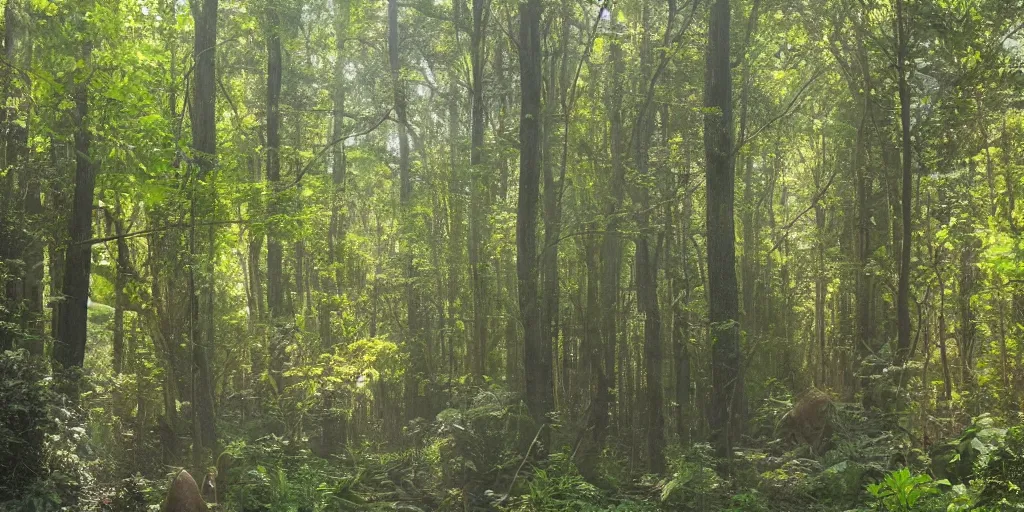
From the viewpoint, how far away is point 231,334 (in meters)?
17.6

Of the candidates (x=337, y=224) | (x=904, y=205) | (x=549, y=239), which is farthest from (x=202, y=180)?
(x=337, y=224)

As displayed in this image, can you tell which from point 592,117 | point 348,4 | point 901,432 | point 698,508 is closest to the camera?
point 698,508

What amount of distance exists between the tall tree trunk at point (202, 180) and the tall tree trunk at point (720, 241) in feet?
22.7

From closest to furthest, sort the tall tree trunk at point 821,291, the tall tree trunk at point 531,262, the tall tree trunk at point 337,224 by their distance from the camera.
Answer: the tall tree trunk at point 531,262, the tall tree trunk at point 337,224, the tall tree trunk at point 821,291

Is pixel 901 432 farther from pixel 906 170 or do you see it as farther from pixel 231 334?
pixel 231 334

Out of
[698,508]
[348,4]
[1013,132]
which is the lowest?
[698,508]

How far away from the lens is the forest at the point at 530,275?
33.1 feet

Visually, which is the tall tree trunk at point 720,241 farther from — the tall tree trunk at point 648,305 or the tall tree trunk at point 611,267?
the tall tree trunk at point 611,267

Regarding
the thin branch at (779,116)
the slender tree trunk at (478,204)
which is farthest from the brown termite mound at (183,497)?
the thin branch at (779,116)

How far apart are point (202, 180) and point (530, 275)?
4.95m

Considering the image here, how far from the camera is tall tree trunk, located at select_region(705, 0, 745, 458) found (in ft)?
37.3

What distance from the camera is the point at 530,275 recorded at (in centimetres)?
1270

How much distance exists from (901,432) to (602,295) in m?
6.10

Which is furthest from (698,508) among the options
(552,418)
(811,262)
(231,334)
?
(811,262)
